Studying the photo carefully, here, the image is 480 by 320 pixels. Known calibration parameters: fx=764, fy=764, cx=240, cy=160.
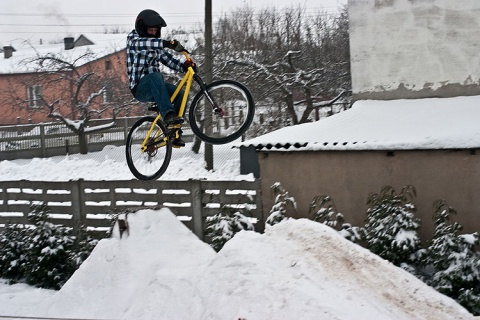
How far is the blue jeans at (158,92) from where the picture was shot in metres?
5.45

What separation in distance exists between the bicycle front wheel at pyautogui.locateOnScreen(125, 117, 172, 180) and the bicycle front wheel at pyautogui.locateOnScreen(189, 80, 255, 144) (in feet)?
0.98

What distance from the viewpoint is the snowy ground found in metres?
6.49

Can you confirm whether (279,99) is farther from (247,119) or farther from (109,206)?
(247,119)

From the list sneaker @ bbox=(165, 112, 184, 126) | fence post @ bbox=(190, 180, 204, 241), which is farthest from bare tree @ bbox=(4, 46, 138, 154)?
sneaker @ bbox=(165, 112, 184, 126)

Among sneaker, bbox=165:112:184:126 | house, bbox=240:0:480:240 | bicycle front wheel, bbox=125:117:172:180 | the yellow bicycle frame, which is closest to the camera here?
the yellow bicycle frame

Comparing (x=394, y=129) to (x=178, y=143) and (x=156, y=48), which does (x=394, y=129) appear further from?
(x=156, y=48)

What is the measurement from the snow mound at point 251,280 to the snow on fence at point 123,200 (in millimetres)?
2524

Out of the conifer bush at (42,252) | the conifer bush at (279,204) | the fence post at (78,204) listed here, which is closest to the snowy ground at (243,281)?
the conifer bush at (279,204)

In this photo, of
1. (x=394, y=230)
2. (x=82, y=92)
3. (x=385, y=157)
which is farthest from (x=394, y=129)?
(x=82, y=92)

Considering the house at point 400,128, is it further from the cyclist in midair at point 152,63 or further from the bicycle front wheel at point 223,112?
the cyclist in midair at point 152,63

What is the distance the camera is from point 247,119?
5477 mm

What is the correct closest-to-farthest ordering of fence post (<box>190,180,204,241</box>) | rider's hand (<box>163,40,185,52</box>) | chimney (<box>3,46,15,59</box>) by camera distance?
rider's hand (<box>163,40,185,52</box>) → fence post (<box>190,180,204,241</box>) → chimney (<box>3,46,15,59</box>)

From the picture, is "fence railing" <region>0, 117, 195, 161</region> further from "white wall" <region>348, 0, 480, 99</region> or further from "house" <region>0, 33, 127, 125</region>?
"white wall" <region>348, 0, 480, 99</region>

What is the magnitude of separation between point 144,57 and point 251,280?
7.73 ft
